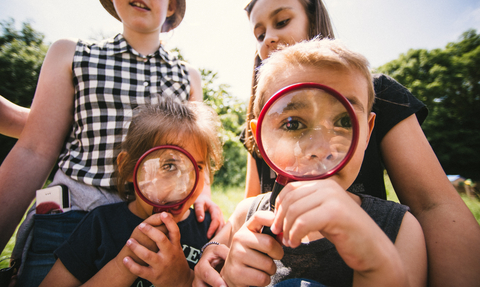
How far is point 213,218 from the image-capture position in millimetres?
2150

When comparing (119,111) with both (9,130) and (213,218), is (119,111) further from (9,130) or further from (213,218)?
(213,218)

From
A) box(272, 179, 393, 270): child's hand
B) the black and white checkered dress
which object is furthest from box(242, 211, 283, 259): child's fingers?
the black and white checkered dress

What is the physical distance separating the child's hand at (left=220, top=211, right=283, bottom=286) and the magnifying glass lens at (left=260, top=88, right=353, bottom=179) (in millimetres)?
284

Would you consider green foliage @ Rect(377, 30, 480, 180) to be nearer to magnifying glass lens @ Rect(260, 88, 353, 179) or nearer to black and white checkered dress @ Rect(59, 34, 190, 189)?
magnifying glass lens @ Rect(260, 88, 353, 179)

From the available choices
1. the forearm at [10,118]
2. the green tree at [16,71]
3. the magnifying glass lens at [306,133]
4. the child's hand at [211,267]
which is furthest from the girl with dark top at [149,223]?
the green tree at [16,71]

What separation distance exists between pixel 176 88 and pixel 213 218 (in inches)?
55.5

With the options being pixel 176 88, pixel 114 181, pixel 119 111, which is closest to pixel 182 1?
pixel 176 88

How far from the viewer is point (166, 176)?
5.05 ft

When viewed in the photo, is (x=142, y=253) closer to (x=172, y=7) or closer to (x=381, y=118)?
(x=381, y=118)

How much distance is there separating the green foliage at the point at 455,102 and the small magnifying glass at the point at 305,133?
28.5 meters

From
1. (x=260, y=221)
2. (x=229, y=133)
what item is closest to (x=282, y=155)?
(x=260, y=221)

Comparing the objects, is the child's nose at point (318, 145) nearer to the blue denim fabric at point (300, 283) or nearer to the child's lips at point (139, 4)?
the blue denim fabric at point (300, 283)

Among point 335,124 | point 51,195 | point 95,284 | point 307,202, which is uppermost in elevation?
point 335,124

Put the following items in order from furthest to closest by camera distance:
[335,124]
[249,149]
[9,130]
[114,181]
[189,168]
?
1. [249,149]
2. [9,130]
3. [114,181]
4. [189,168]
5. [335,124]
